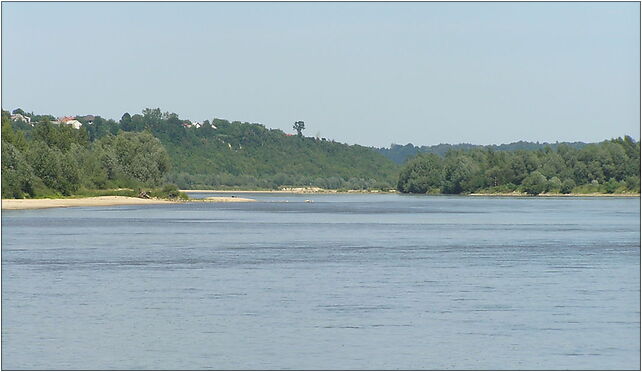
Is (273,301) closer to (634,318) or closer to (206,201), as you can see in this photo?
(634,318)

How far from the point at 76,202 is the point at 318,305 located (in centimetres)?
10349

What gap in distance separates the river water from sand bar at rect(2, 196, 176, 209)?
5524 cm

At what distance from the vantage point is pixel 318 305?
33500 mm

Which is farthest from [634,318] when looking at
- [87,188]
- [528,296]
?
[87,188]

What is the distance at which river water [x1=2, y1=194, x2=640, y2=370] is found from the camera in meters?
25.2

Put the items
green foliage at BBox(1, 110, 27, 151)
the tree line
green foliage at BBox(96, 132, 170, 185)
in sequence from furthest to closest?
1. green foliage at BBox(96, 132, 170, 185)
2. green foliage at BBox(1, 110, 27, 151)
3. the tree line

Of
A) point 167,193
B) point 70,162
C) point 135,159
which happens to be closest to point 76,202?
point 70,162

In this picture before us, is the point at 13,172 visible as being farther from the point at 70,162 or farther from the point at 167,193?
the point at 167,193

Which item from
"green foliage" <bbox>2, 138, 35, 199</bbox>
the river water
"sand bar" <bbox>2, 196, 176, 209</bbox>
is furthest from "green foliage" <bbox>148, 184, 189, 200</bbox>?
the river water

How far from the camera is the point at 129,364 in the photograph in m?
24.2

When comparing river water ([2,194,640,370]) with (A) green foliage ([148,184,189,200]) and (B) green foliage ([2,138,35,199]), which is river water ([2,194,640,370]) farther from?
(A) green foliage ([148,184,189,200])

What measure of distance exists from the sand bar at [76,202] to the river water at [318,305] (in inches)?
2175

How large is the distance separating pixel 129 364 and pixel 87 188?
121 metres

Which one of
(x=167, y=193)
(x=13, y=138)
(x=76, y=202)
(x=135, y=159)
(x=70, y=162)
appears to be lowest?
(x=76, y=202)
